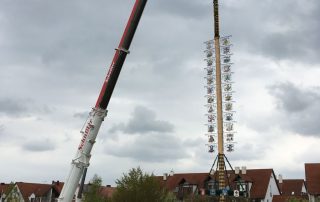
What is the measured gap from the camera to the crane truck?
28453 mm

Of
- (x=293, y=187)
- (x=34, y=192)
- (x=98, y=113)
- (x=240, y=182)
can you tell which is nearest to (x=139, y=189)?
(x=98, y=113)

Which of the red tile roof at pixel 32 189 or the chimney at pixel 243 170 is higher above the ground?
the chimney at pixel 243 170

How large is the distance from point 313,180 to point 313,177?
2.46 feet

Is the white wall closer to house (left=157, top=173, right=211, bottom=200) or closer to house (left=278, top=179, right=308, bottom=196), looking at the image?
house (left=278, top=179, right=308, bottom=196)

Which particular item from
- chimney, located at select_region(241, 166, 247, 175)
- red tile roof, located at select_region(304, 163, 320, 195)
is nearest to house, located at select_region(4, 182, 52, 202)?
chimney, located at select_region(241, 166, 247, 175)

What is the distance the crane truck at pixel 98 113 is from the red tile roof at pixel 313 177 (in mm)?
63500

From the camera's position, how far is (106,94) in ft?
96.3

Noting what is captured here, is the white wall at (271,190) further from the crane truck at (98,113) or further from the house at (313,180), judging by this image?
the crane truck at (98,113)

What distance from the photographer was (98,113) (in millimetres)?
29094

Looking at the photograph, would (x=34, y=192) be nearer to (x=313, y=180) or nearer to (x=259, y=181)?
(x=259, y=181)

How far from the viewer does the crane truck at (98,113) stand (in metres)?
28.5

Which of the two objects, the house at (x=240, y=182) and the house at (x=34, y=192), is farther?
the house at (x=34, y=192)

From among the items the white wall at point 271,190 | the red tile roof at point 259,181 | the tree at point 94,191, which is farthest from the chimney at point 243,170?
the tree at point 94,191

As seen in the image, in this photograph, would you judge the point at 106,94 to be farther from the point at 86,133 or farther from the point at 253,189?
the point at 253,189
